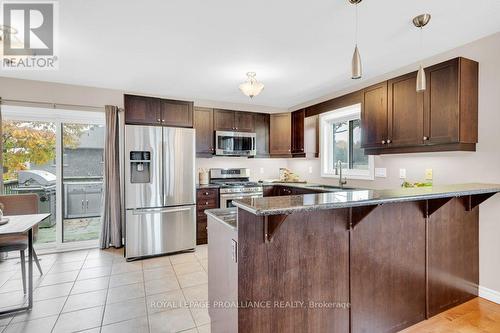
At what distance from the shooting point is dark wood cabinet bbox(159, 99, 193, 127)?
153 inches

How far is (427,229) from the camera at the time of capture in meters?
2.15

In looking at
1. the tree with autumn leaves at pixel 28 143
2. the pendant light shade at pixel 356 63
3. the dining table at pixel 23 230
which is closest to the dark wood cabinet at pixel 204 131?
the tree with autumn leaves at pixel 28 143

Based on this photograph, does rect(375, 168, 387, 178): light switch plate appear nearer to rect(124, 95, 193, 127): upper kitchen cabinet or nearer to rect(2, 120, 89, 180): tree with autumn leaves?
rect(124, 95, 193, 127): upper kitchen cabinet

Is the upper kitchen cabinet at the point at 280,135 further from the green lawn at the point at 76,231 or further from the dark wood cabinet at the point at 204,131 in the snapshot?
the green lawn at the point at 76,231

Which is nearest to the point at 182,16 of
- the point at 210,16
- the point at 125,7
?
the point at 210,16

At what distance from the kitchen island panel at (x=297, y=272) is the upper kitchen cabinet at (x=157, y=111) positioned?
2890mm

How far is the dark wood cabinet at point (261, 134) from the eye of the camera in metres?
4.90

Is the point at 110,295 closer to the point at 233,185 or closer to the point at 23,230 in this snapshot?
the point at 23,230

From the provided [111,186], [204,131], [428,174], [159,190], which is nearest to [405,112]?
[428,174]

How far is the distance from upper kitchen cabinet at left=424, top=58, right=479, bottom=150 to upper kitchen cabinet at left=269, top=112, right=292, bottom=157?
2.57 m

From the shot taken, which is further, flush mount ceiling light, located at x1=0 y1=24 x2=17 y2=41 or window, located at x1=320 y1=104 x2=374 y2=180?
window, located at x1=320 y1=104 x2=374 y2=180

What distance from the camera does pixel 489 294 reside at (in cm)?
240

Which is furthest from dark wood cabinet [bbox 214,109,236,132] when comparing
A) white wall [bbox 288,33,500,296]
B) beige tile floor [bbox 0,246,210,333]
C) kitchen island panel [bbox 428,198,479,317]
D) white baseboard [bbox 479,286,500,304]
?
white baseboard [bbox 479,286,500,304]

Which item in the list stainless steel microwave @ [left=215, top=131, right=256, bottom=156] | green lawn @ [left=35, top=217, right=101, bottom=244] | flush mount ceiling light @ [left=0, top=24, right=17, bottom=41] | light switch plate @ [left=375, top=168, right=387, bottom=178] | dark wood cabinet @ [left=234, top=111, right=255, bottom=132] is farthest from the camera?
dark wood cabinet @ [left=234, top=111, right=255, bottom=132]
